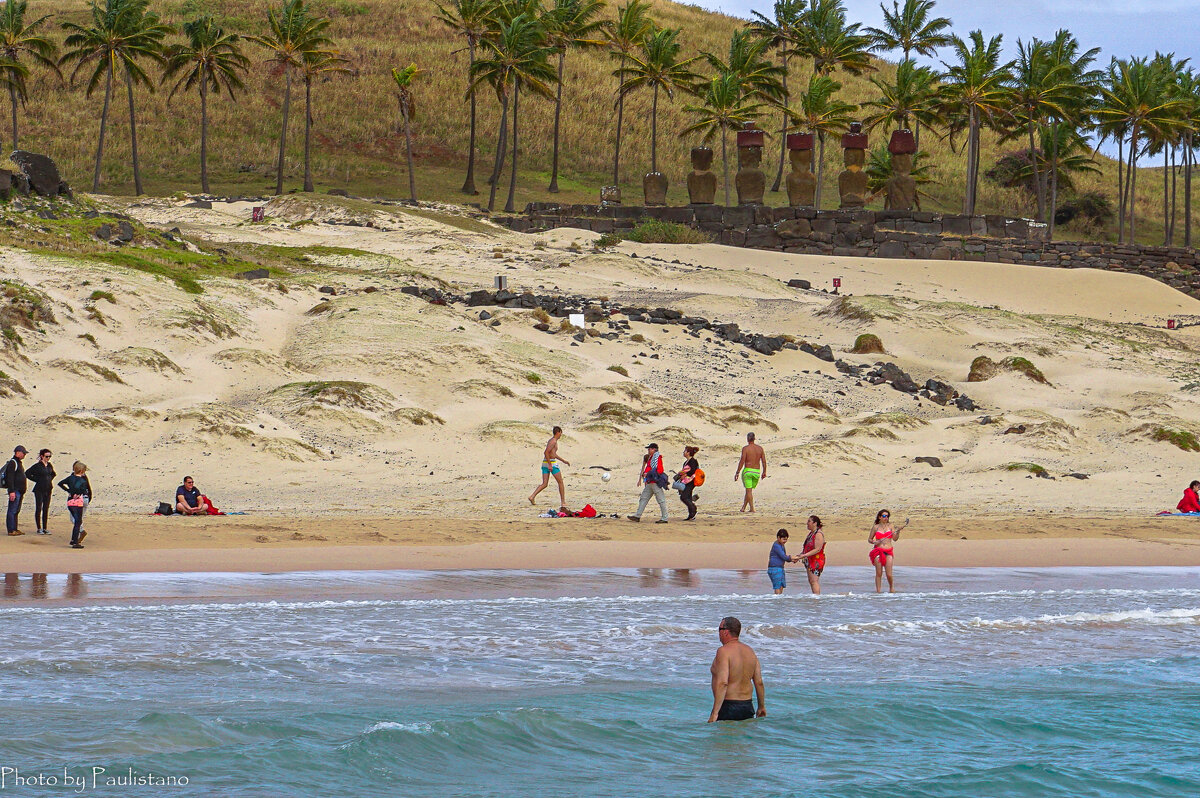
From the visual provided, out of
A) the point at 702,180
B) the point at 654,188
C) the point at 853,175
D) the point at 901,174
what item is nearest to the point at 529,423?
the point at 702,180

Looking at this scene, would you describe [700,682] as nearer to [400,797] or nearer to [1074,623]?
[400,797]

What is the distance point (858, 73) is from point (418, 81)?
89.1ft

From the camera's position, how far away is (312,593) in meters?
13.9

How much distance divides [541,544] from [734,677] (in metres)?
7.60

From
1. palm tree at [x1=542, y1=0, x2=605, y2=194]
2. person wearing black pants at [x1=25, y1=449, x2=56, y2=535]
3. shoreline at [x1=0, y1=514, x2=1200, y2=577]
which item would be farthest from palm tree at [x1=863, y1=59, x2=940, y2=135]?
person wearing black pants at [x1=25, y1=449, x2=56, y2=535]

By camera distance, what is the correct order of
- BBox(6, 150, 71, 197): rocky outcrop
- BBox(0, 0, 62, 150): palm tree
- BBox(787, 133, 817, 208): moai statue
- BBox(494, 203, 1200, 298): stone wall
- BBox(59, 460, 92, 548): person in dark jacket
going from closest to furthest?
1. BBox(59, 460, 92, 548): person in dark jacket
2. BBox(6, 150, 71, 197): rocky outcrop
3. BBox(494, 203, 1200, 298): stone wall
4. BBox(787, 133, 817, 208): moai statue
5. BBox(0, 0, 62, 150): palm tree

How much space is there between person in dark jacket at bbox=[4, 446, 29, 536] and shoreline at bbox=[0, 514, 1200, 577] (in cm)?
22

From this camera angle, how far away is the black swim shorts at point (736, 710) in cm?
967

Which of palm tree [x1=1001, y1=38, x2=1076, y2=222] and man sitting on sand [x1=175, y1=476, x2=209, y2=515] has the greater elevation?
palm tree [x1=1001, y1=38, x2=1076, y2=222]

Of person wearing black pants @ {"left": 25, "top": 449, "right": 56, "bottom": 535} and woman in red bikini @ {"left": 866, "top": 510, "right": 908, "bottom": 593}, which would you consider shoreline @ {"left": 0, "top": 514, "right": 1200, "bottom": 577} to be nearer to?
person wearing black pants @ {"left": 25, "top": 449, "right": 56, "bottom": 535}

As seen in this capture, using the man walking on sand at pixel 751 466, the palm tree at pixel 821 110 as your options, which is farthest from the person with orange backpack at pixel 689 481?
the palm tree at pixel 821 110

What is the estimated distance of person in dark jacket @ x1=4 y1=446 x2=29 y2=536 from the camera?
15.3 m

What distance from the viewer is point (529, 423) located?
77.8 feet

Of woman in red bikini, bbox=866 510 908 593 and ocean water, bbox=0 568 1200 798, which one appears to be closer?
ocean water, bbox=0 568 1200 798
